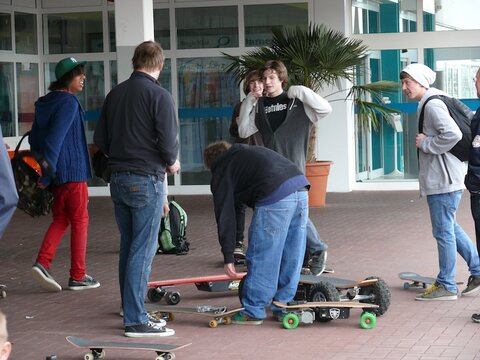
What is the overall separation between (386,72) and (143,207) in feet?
41.9

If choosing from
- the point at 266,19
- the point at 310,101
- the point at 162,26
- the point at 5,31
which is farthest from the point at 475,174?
the point at 5,31

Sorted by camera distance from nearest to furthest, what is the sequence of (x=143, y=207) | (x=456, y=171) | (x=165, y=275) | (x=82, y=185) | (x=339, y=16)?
1. (x=143, y=207)
2. (x=456, y=171)
3. (x=82, y=185)
4. (x=165, y=275)
5. (x=339, y=16)

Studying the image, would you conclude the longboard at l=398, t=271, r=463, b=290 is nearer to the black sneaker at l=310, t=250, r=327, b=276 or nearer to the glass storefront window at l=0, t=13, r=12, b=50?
the black sneaker at l=310, t=250, r=327, b=276

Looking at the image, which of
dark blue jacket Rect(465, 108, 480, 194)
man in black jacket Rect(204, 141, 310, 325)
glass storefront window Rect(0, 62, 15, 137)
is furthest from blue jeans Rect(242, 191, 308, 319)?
glass storefront window Rect(0, 62, 15, 137)

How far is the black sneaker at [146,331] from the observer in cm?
724

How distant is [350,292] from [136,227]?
1.70 m

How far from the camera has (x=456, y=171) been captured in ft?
26.8

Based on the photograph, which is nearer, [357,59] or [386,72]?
[357,59]

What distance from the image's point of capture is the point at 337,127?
19.0m

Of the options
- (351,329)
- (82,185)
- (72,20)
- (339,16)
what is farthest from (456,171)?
(72,20)

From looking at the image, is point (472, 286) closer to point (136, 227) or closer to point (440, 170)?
point (440, 170)

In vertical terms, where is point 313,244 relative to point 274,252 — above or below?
below

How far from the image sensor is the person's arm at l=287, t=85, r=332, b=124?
28.7 ft

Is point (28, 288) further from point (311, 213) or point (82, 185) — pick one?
point (311, 213)
